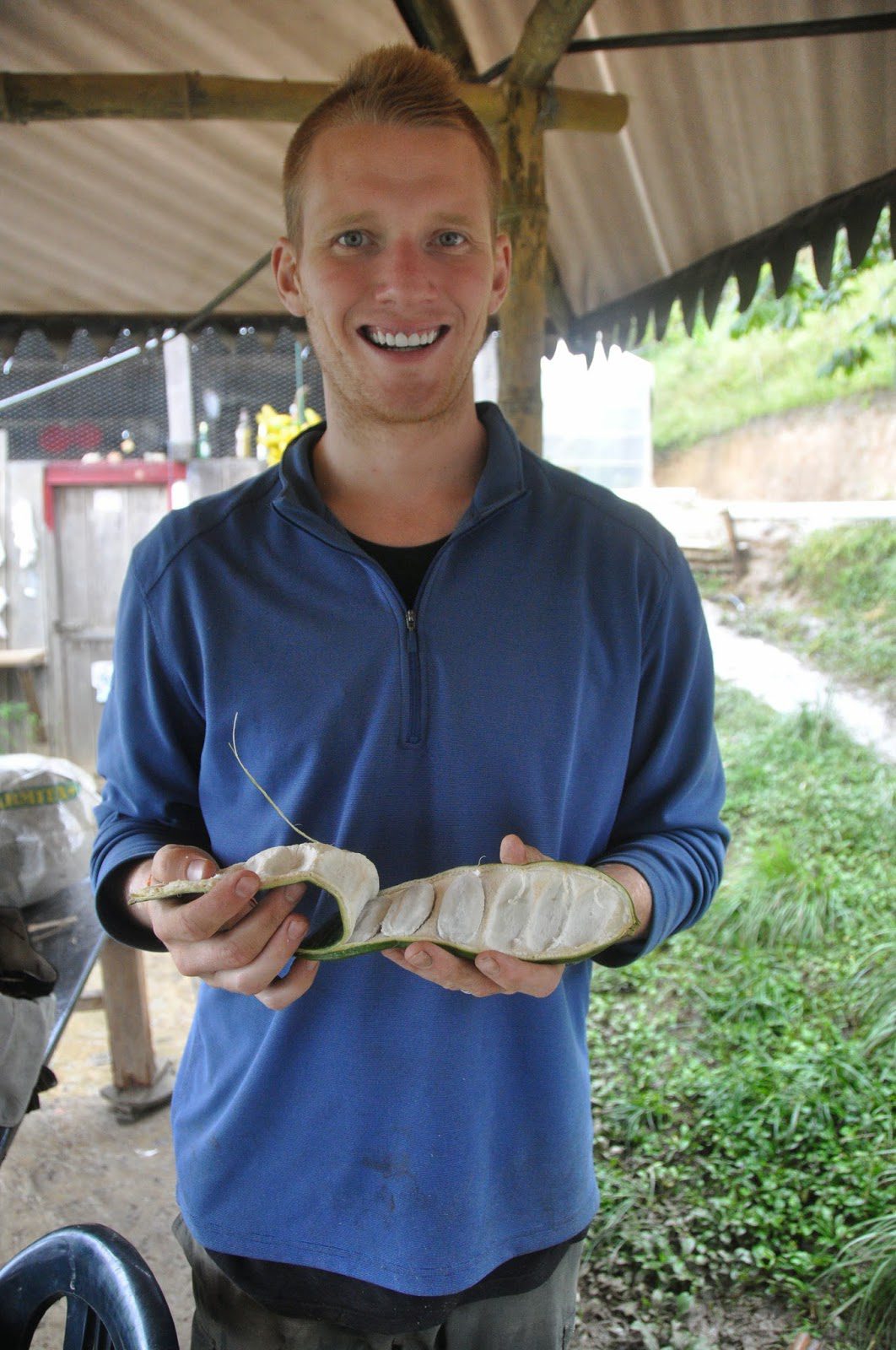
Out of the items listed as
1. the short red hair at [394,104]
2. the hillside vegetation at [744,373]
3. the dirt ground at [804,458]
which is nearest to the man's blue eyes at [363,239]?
the short red hair at [394,104]

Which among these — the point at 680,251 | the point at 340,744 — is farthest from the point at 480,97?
the point at 340,744

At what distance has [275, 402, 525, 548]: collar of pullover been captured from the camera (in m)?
1.40

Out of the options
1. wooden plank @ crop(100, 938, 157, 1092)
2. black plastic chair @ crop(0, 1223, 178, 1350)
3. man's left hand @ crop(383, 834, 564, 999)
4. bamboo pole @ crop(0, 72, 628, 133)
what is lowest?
wooden plank @ crop(100, 938, 157, 1092)

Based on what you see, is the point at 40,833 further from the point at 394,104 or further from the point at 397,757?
the point at 394,104

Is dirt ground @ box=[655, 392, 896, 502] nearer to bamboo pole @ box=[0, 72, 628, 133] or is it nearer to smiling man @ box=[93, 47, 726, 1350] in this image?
bamboo pole @ box=[0, 72, 628, 133]

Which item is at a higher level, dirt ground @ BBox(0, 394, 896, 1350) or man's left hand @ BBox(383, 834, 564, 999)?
man's left hand @ BBox(383, 834, 564, 999)

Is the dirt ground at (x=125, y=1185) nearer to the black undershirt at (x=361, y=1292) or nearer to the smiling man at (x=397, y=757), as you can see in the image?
the black undershirt at (x=361, y=1292)

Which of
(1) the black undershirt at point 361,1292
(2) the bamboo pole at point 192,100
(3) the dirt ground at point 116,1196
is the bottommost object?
(3) the dirt ground at point 116,1196

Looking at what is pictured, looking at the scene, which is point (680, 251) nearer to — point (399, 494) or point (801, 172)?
point (801, 172)

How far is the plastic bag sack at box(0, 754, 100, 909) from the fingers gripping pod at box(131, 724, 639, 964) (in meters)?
1.76

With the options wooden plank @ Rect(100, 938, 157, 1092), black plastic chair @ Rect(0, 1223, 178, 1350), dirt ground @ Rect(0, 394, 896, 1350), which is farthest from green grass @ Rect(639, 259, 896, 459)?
black plastic chair @ Rect(0, 1223, 178, 1350)

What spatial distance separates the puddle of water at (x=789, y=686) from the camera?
7625 mm

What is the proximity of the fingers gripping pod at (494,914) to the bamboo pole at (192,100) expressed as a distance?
1.95m

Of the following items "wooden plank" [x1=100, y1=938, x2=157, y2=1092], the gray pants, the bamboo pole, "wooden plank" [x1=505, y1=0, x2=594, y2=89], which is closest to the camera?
the gray pants
